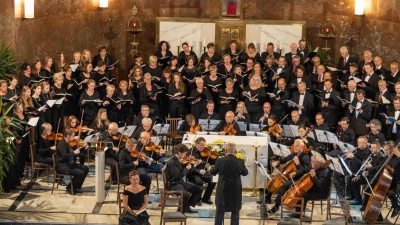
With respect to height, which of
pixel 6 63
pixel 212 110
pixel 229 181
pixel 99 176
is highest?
pixel 6 63

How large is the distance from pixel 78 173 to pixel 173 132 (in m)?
2.51

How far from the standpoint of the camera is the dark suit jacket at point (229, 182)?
1196 cm

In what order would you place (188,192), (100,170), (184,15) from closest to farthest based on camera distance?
1. (188,192)
2. (100,170)
3. (184,15)

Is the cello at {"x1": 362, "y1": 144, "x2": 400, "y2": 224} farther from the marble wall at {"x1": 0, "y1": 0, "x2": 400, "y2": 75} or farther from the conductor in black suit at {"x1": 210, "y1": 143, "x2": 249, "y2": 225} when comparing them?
the marble wall at {"x1": 0, "y1": 0, "x2": 400, "y2": 75}

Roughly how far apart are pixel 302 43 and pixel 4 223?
287 inches

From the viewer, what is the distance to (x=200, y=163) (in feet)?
43.4

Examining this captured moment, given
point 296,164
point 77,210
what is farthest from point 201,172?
point 77,210

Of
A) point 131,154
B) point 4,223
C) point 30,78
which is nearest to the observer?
point 4,223

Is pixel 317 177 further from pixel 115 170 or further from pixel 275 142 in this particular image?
pixel 115 170

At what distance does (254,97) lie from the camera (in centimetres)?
1571

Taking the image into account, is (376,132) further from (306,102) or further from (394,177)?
(306,102)

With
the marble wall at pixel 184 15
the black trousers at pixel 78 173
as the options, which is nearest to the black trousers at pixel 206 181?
the black trousers at pixel 78 173

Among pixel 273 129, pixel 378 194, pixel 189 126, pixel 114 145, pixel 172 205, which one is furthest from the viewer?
pixel 189 126

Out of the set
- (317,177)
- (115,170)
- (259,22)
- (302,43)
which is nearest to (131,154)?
(115,170)
